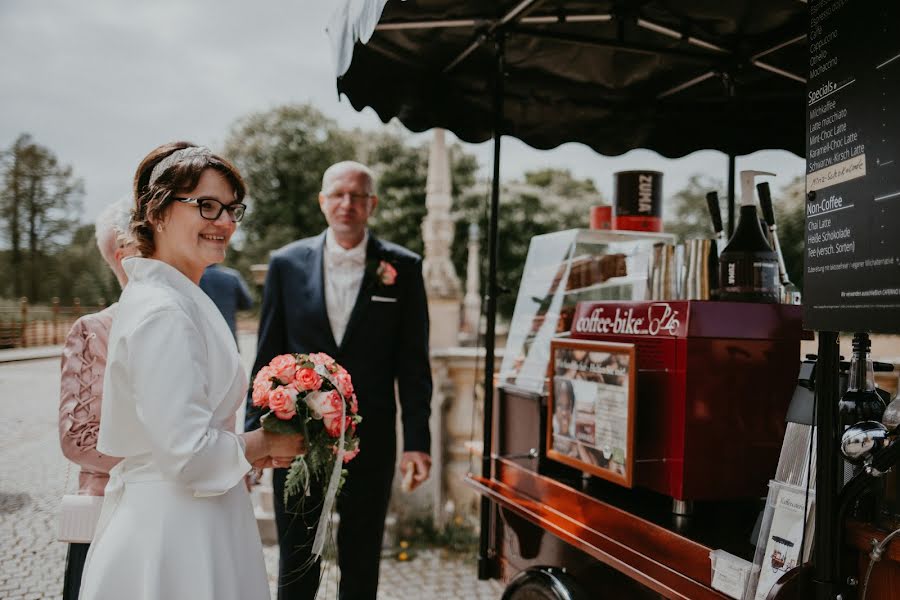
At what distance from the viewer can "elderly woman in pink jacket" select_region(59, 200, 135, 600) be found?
224cm

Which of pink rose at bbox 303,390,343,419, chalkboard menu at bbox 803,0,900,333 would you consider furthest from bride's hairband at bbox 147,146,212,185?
chalkboard menu at bbox 803,0,900,333

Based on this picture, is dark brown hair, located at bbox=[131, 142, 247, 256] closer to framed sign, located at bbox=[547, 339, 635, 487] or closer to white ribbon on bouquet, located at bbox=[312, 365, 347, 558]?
white ribbon on bouquet, located at bbox=[312, 365, 347, 558]

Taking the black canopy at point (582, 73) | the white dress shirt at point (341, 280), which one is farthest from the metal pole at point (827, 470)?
the white dress shirt at point (341, 280)

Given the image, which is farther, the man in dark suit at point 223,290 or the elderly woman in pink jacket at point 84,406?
the man in dark suit at point 223,290

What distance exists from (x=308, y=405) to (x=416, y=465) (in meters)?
1.23

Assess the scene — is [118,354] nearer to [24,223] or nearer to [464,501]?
[464,501]

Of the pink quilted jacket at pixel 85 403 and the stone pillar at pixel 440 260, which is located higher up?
the stone pillar at pixel 440 260

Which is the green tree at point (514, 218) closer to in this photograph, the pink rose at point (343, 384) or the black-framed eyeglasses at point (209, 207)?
the pink rose at point (343, 384)

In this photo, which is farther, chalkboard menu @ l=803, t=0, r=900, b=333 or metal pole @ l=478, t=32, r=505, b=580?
metal pole @ l=478, t=32, r=505, b=580

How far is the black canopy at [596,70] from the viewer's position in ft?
9.99

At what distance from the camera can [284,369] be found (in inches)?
78.7

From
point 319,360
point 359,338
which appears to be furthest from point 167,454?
point 359,338

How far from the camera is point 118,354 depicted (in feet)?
5.35

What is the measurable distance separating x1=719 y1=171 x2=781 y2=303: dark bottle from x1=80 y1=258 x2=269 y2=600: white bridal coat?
1.59m
